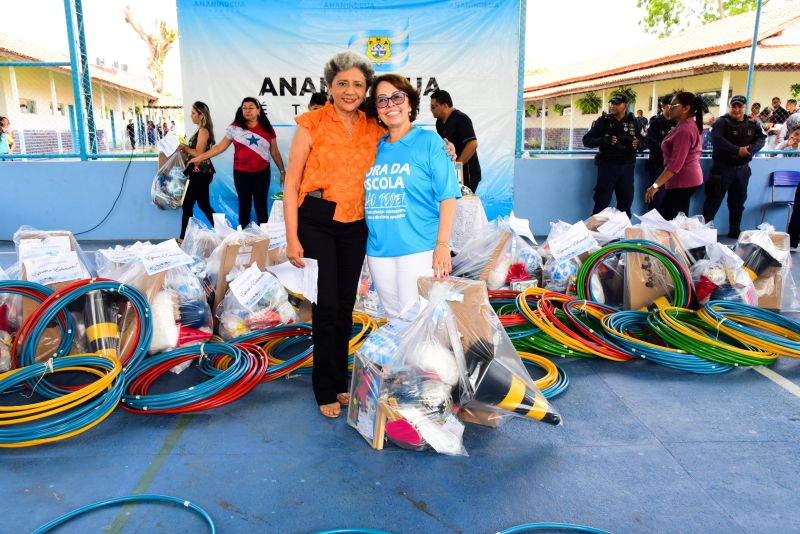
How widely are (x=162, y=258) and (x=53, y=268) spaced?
687 mm

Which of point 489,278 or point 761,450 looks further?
point 489,278

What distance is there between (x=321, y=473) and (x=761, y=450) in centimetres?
191

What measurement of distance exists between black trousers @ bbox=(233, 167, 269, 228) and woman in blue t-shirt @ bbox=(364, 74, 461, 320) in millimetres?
4141

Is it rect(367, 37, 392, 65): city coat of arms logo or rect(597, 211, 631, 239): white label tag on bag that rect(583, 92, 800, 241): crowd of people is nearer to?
rect(597, 211, 631, 239): white label tag on bag

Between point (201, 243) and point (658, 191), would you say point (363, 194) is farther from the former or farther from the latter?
point (658, 191)

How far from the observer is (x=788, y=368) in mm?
3537

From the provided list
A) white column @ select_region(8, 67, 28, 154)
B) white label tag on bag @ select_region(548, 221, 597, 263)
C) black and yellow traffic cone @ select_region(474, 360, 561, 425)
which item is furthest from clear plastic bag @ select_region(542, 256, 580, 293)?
white column @ select_region(8, 67, 28, 154)

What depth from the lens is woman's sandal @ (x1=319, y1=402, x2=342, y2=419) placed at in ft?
9.62

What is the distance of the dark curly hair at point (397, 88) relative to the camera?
8.48ft

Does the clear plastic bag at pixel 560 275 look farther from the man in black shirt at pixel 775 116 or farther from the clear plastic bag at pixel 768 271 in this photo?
the man in black shirt at pixel 775 116


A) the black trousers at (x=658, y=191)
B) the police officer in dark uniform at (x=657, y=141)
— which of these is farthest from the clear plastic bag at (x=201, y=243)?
the police officer in dark uniform at (x=657, y=141)

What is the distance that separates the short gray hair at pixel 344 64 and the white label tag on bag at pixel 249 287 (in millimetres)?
1536

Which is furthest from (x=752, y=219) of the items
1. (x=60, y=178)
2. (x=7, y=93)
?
(x=7, y=93)

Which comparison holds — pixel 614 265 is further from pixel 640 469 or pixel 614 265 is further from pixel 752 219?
pixel 752 219
